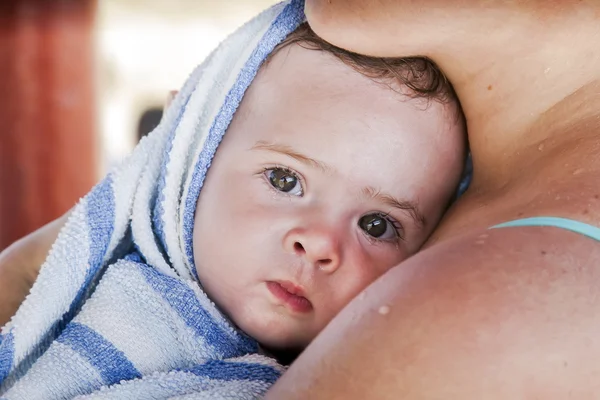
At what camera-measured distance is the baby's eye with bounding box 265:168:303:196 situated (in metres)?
0.96

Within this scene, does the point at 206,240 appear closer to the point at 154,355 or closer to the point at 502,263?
the point at 154,355

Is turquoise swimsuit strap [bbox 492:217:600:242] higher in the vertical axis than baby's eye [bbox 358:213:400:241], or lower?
higher

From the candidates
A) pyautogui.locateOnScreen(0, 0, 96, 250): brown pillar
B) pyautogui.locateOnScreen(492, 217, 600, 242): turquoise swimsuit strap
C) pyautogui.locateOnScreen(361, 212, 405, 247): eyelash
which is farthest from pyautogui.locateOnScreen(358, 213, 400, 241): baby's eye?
pyautogui.locateOnScreen(0, 0, 96, 250): brown pillar

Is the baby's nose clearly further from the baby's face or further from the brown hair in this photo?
the brown hair

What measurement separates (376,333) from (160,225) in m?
0.56

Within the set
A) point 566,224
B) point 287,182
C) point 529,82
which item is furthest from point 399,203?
point 566,224

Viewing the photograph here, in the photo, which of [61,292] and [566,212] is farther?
[61,292]

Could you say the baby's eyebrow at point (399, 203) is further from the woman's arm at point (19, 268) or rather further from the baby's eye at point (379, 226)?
the woman's arm at point (19, 268)

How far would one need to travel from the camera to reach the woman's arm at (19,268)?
3.51 ft

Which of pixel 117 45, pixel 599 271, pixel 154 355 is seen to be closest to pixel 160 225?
pixel 154 355

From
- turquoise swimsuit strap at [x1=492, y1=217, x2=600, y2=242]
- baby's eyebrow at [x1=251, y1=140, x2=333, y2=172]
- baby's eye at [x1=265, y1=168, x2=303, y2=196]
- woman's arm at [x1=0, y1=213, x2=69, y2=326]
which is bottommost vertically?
woman's arm at [x1=0, y1=213, x2=69, y2=326]

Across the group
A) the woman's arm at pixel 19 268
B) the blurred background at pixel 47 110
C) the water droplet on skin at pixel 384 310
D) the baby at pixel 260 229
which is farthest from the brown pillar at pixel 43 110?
the water droplet on skin at pixel 384 310

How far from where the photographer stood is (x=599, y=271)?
21.6 inches

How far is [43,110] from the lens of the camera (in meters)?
2.99
